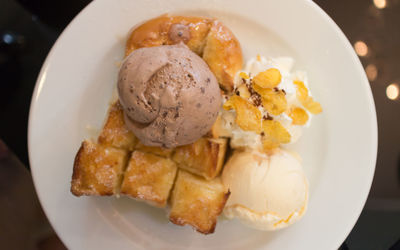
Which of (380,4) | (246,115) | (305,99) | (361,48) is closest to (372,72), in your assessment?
(361,48)

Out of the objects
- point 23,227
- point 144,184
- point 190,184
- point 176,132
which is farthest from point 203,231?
point 23,227

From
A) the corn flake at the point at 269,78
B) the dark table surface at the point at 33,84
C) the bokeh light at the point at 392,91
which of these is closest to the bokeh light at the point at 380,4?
the dark table surface at the point at 33,84

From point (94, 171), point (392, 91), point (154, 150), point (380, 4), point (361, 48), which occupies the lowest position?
point (94, 171)

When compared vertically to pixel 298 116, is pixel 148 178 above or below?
below

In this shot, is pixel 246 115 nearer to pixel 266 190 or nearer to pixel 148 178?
pixel 266 190

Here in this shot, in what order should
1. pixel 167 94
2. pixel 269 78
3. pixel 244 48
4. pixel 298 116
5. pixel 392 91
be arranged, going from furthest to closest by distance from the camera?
pixel 392 91
pixel 244 48
pixel 298 116
pixel 269 78
pixel 167 94

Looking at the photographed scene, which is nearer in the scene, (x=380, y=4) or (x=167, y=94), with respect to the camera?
(x=167, y=94)

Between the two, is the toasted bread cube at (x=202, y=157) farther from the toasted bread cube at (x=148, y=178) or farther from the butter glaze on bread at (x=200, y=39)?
the butter glaze on bread at (x=200, y=39)
